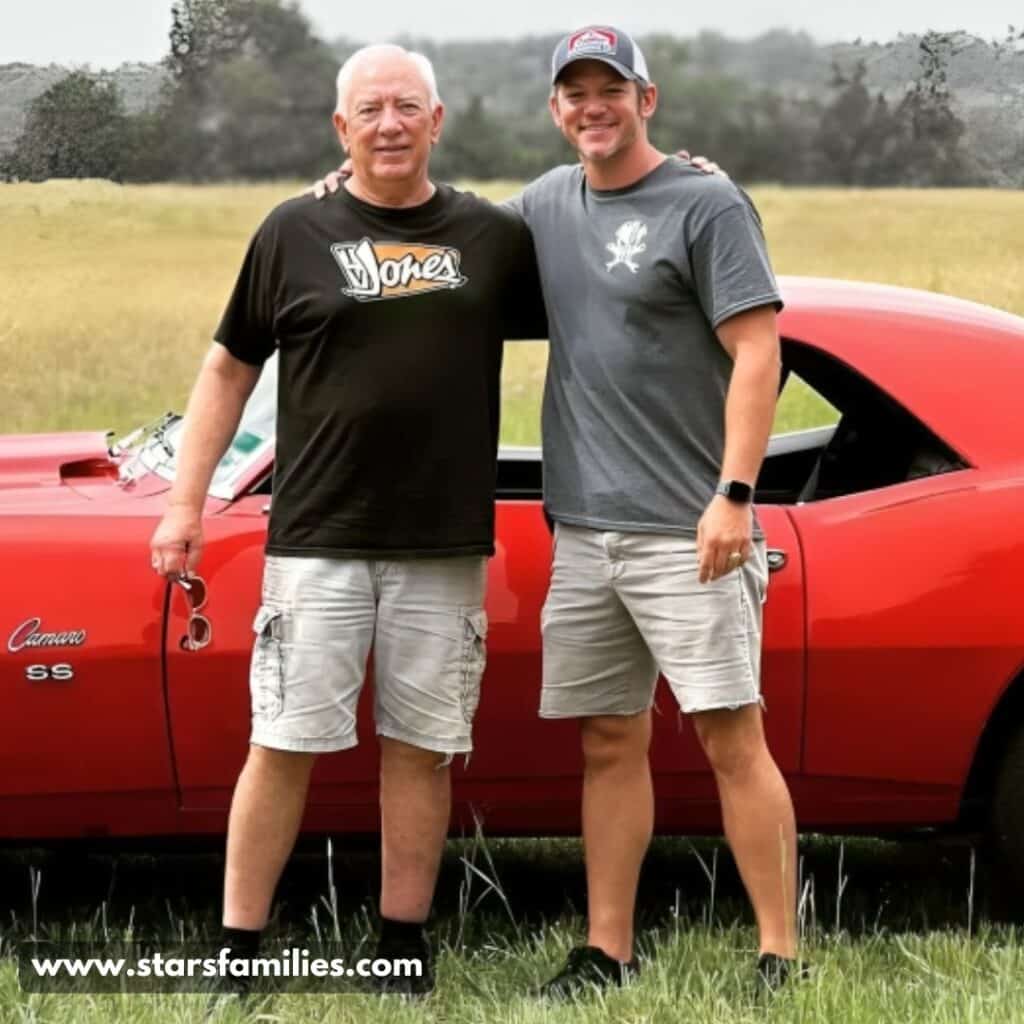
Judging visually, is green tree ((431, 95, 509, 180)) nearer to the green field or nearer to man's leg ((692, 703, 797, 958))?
the green field

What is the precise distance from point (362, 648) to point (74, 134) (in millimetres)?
13569

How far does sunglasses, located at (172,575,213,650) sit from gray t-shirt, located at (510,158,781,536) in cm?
78

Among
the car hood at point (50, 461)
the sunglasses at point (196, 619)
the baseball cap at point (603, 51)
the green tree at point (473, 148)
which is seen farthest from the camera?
the green tree at point (473, 148)

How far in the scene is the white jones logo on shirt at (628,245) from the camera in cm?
377

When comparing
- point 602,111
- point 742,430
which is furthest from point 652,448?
point 602,111

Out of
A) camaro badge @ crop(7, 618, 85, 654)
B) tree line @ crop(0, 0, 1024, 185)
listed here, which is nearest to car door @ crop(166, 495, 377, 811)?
camaro badge @ crop(7, 618, 85, 654)

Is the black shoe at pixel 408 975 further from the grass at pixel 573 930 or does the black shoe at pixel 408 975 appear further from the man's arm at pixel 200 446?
the man's arm at pixel 200 446

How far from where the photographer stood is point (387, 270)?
3771mm

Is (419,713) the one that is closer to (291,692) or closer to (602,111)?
(291,692)

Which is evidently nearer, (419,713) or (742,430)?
(742,430)

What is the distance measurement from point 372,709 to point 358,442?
70 centimetres

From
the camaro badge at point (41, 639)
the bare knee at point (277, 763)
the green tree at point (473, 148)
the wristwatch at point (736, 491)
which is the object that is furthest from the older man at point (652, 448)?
the green tree at point (473, 148)

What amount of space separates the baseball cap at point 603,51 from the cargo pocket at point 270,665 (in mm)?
1173

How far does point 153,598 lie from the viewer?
4.21 meters
